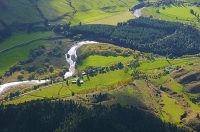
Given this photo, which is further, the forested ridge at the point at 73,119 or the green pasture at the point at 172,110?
the green pasture at the point at 172,110

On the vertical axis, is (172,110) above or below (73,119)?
below

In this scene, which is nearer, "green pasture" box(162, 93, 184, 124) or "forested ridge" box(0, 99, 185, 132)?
"forested ridge" box(0, 99, 185, 132)

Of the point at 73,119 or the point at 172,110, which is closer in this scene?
the point at 73,119
